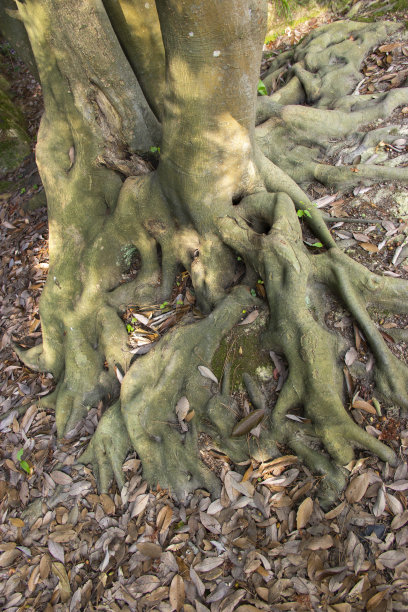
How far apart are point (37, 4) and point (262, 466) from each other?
3768 mm

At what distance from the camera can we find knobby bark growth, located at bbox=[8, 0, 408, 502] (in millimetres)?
2725

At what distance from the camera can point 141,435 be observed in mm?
3221

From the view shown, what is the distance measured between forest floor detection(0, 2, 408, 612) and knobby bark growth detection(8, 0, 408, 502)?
126 mm

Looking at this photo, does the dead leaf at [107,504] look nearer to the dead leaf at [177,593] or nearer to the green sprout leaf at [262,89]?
the dead leaf at [177,593]

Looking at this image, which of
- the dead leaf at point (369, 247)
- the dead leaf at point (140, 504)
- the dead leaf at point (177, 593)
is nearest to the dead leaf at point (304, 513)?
the dead leaf at point (177, 593)

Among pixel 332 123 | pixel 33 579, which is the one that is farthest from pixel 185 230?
pixel 33 579

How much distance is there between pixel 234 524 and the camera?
276cm

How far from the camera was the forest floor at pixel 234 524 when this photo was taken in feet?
7.91

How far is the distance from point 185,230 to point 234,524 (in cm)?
218

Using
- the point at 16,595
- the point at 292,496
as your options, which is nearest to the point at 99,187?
the point at 292,496

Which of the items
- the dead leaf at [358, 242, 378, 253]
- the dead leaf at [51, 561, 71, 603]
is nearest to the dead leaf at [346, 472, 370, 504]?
the dead leaf at [358, 242, 378, 253]

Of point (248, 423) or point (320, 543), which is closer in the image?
point (320, 543)

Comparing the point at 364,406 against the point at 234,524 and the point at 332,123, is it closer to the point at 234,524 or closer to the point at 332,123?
the point at 234,524

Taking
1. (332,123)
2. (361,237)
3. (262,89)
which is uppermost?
(262,89)
